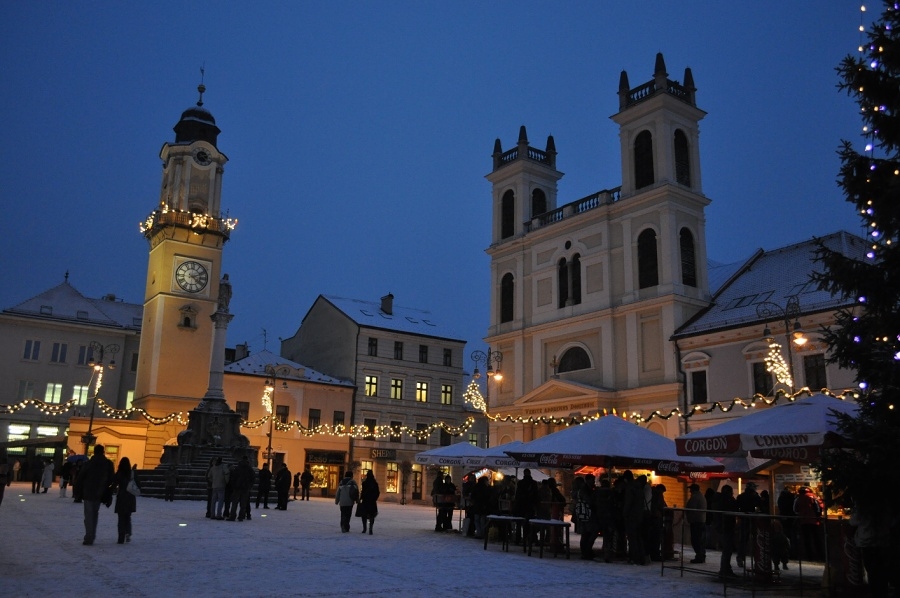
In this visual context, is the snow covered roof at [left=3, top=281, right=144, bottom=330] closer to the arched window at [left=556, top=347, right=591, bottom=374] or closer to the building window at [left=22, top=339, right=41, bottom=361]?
the building window at [left=22, top=339, right=41, bottom=361]

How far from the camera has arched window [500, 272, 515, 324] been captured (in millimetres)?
45219

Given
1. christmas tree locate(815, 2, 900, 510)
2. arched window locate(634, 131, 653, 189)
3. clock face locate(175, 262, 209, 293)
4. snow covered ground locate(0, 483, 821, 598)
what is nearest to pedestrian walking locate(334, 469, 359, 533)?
snow covered ground locate(0, 483, 821, 598)

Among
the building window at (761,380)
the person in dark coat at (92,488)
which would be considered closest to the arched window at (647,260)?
the building window at (761,380)

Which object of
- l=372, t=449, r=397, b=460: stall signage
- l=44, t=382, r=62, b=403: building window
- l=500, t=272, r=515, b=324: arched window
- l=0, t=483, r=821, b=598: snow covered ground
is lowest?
l=0, t=483, r=821, b=598: snow covered ground

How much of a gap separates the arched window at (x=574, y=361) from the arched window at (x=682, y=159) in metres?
10.0

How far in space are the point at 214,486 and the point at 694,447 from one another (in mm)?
13143

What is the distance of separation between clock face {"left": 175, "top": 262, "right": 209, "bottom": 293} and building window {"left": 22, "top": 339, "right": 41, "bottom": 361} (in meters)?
11.7

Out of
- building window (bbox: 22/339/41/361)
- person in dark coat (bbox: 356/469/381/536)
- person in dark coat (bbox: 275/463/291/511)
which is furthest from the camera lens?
building window (bbox: 22/339/41/361)

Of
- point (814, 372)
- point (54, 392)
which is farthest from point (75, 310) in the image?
point (814, 372)

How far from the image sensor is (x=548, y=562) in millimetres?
14172

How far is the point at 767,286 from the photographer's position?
35531 millimetres

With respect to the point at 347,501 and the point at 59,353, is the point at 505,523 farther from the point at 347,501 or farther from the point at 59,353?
the point at 59,353

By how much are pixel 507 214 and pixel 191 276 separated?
20305 millimetres

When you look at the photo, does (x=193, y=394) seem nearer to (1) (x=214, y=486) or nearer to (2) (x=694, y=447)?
(1) (x=214, y=486)
